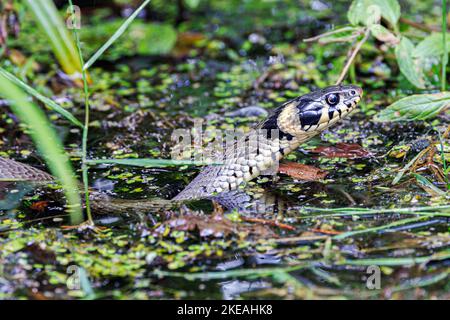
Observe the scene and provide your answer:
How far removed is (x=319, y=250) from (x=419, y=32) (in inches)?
138

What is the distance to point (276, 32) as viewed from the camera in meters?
8.19

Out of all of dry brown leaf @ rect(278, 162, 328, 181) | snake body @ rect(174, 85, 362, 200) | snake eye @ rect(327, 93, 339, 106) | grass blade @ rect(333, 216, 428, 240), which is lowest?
grass blade @ rect(333, 216, 428, 240)

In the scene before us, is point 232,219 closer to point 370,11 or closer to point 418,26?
point 370,11

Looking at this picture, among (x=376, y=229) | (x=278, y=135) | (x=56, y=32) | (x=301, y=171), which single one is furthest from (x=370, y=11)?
(x=56, y=32)

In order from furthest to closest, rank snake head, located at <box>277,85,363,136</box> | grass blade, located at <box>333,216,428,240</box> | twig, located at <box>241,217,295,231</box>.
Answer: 1. snake head, located at <box>277,85,363,136</box>
2. twig, located at <box>241,217,295,231</box>
3. grass blade, located at <box>333,216,428,240</box>

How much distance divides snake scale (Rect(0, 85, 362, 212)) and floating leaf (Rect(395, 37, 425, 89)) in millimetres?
590

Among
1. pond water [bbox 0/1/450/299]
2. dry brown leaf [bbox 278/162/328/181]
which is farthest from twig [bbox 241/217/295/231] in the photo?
dry brown leaf [bbox 278/162/328/181]

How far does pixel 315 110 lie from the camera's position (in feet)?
16.5

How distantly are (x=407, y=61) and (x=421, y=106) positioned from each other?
0.83 meters

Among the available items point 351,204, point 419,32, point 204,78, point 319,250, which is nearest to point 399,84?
point 419,32

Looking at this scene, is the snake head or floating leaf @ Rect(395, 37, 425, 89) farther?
floating leaf @ Rect(395, 37, 425, 89)

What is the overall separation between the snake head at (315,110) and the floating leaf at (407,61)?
1.96 feet

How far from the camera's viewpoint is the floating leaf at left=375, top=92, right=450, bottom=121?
4.75m

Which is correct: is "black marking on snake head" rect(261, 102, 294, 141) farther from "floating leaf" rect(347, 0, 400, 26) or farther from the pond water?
"floating leaf" rect(347, 0, 400, 26)
